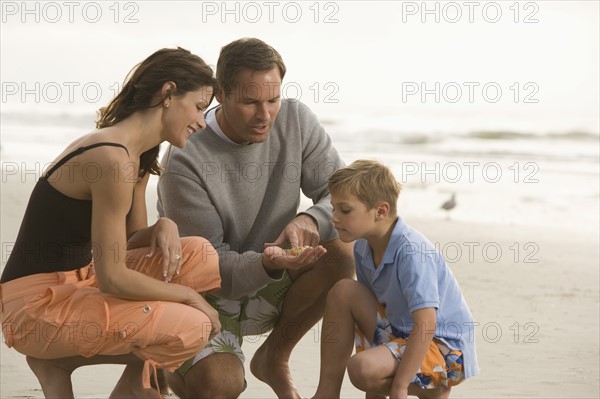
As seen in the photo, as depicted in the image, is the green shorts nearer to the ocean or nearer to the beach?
the beach

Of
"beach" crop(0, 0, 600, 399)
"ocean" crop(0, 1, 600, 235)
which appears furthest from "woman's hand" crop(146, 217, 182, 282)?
"ocean" crop(0, 1, 600, 235)

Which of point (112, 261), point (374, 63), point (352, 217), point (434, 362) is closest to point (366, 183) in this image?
point (352, 217)

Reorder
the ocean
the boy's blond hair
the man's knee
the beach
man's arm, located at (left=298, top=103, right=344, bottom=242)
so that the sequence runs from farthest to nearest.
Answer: the ocean < the beach < man's arm, located at (left=298, top=103, right=344, bottom=242) < the man's knee < the boy's blond hair

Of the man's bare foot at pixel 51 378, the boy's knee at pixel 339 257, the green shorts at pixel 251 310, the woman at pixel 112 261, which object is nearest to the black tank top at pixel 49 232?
the woman at pixel 112 261

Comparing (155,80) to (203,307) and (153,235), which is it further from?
(203,307)

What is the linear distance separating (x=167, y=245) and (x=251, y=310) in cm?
64

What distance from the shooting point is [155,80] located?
298 cm

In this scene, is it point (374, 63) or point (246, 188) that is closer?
point (246, 188)

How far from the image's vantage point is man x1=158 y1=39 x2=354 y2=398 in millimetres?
3330

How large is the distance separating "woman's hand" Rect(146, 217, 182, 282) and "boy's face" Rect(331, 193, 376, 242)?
19.7 inches

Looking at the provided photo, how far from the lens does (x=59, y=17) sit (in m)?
16.7

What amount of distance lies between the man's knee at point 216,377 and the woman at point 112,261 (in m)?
0.22

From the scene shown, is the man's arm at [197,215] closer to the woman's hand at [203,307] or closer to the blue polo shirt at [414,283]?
the woman's hand at [203,307]

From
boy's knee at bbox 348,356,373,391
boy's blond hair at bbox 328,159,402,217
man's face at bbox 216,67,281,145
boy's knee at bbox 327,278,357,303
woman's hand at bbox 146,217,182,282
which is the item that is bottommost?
boy's knee at bbox 348,356,373,391
